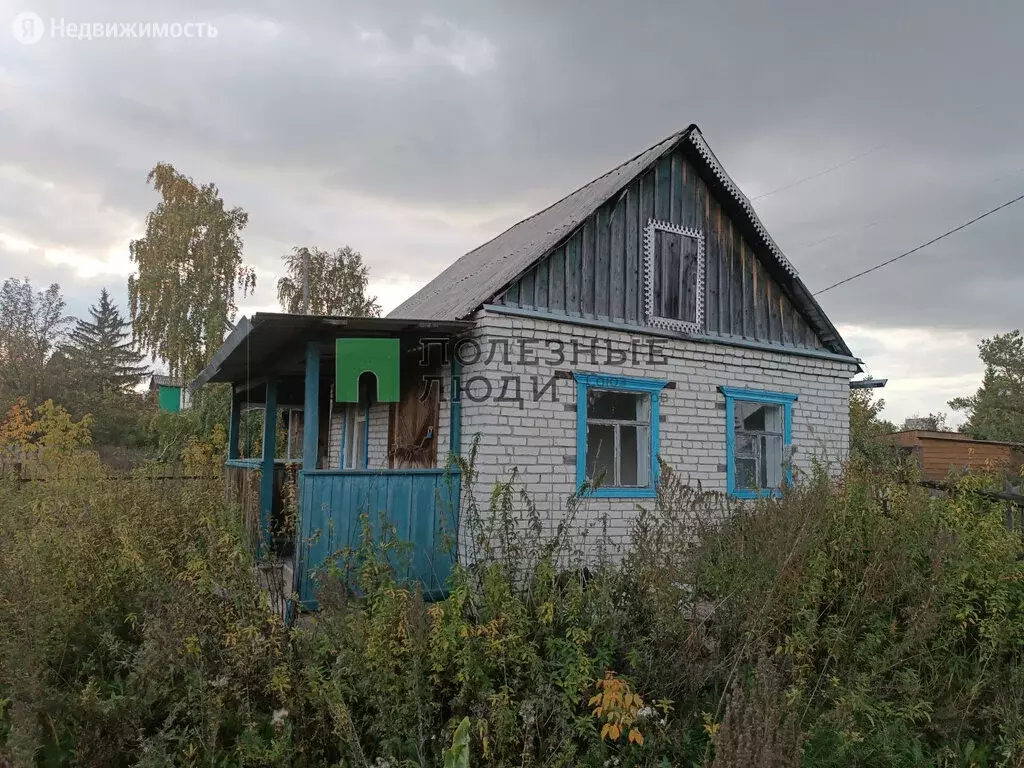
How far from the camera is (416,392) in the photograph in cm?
859

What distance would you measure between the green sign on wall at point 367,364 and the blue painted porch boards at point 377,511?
0.75 metres

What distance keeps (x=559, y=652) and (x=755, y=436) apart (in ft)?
20.8

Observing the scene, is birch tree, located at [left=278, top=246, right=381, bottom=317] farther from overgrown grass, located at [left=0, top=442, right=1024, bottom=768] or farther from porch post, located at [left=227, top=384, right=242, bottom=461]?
overgrown grass, located at [left=0, top=442, right=1024, bottom=768]

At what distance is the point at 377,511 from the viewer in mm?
6250

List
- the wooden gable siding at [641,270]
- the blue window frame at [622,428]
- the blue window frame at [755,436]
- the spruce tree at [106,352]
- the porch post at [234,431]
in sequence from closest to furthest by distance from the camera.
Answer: the blue window frame at [622,428]
the wooden gable siding at [641,270]
the blue window frame at [755,436]
the porch post at [234,431]
the spruce tree at [106,352]

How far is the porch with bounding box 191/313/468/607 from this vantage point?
581 centimetres

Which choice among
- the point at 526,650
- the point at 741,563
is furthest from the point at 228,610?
the point at 741,563


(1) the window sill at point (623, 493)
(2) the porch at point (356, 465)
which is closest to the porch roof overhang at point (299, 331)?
(2) the porch at point (356, 465)

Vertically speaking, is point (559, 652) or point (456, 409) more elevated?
point (456, 409)

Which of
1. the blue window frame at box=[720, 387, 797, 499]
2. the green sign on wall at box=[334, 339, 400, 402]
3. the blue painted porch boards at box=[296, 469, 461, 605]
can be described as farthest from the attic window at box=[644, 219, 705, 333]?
the blue painted porch boards at box=[296, 469, 461, 605]

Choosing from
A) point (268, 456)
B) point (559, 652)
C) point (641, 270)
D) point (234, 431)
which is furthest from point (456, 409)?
point (234, 431)

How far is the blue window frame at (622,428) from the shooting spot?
7551 millimetres

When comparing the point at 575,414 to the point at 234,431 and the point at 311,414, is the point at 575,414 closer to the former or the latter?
the point at 311,414

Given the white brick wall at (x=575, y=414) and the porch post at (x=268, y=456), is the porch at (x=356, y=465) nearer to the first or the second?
the porch post at (x=268, y=456)
